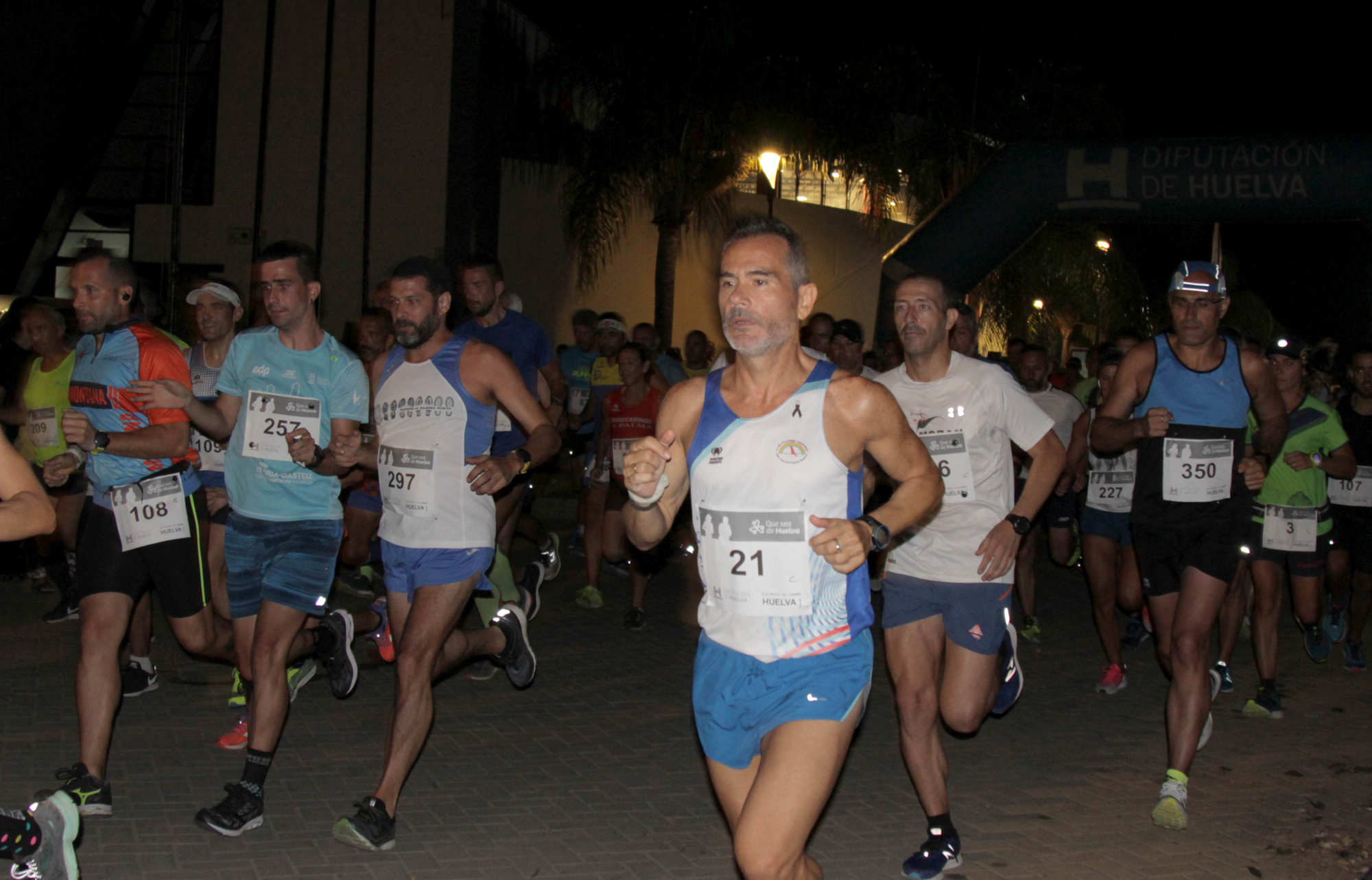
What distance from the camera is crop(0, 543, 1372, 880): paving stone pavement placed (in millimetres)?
4910

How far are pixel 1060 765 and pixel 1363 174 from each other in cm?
636

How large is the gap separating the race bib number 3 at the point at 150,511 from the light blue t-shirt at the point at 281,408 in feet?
0.72

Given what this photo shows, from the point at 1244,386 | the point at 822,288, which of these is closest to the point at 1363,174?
the point at 1244,386

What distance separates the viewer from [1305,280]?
37656 mm

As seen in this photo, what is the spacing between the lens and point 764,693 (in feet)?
11.5

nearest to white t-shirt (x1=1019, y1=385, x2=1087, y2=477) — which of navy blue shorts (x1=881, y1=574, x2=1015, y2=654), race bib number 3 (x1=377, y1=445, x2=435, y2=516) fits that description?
navy blue shorts (x1=881, y1=574, x2=1015, y2=654)

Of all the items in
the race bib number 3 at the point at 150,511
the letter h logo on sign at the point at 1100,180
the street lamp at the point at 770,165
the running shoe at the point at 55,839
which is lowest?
the running shoe at the point at 55,839

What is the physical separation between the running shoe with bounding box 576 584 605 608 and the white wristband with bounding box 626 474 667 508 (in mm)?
6417

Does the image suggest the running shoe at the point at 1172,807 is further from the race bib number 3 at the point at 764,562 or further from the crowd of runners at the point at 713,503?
the race bib number 3 at the point at 764,562

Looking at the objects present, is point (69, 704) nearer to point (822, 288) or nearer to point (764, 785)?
point (764, 785)

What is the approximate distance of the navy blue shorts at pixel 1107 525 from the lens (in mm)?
7934

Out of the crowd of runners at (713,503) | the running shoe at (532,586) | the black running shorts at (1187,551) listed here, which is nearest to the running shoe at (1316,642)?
the crowd of runners at (713,503)

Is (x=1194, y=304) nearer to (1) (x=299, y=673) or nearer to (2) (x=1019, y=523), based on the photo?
(2) (x=1019, y=523)

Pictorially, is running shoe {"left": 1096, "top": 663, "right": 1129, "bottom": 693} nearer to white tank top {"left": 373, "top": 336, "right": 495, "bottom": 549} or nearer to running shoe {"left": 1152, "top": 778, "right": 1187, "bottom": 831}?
running shoe {"left": 1152, "top": 778, "right": 1187, "bottom": 831}
